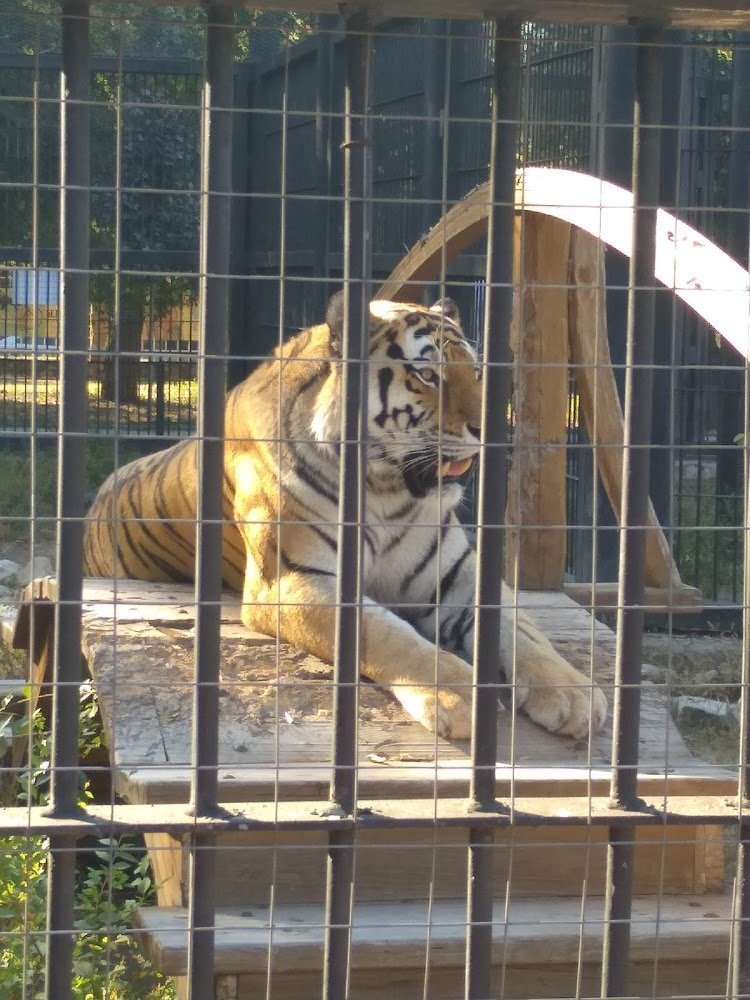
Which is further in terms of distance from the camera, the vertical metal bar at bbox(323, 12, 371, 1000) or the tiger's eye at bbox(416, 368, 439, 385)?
the tiger's eye at bbox(416, 368, 439, 385)

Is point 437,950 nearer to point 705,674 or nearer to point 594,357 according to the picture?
point 594,357

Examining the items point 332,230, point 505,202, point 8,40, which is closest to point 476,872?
point 505,202

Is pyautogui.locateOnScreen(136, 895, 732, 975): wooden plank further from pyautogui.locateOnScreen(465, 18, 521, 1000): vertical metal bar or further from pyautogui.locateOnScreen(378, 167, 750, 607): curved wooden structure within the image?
pyautogui.locateOnScreen(378, 167, 750, 607): curved wooden structure

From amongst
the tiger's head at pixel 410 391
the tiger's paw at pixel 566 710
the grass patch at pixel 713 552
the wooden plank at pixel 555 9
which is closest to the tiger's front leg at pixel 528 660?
the tiger's paw at pixel 566 710

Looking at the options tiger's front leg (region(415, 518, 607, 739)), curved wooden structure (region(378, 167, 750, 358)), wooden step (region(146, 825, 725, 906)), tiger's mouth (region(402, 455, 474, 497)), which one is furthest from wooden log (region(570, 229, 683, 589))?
wooden step (region(146, 825, 725, 906))

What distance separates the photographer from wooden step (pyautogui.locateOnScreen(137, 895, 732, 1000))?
2467 millimetres

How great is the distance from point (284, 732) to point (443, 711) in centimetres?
37

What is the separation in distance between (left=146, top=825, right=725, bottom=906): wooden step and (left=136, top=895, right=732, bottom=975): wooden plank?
0.03m

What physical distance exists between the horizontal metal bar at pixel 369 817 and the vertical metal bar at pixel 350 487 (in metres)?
0.05

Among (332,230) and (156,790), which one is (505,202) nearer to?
(156,790)

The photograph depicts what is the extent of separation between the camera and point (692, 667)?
6.09 meters

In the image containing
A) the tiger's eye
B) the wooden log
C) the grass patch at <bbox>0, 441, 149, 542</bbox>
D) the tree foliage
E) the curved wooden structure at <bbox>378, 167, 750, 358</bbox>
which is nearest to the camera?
the curved wooden structure at <bbox>378, 167, 750, 358</bbox>

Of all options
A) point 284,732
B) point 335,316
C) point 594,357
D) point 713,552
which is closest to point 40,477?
point 713,552

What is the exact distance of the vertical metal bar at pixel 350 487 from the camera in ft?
5.32
